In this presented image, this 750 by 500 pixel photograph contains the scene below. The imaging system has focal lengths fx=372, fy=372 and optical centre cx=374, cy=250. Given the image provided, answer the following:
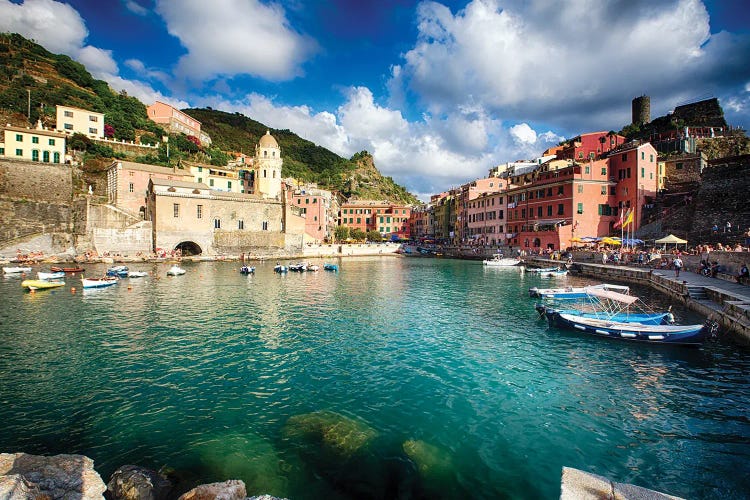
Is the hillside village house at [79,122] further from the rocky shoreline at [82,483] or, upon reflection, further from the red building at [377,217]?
the rocky shoreline at [82,483]

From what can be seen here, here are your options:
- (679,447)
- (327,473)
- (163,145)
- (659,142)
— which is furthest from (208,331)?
(163,145)

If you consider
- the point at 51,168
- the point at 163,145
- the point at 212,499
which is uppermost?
the point at 163,145

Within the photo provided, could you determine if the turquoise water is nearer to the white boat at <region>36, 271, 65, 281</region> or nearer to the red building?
the white boat at <region>36, 271, 65, 281</region>

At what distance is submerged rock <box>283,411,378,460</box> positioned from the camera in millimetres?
8258

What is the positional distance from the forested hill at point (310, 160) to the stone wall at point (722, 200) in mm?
86394

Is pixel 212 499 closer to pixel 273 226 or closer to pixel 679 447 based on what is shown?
pixel 679 447

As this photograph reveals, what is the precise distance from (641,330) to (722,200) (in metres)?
36.3

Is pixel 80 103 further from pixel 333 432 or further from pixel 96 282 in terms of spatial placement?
pixel 333 432

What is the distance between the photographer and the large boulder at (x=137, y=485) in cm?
628

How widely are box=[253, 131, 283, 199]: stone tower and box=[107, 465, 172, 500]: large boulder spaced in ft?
232

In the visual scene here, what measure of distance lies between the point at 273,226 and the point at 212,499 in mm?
65787

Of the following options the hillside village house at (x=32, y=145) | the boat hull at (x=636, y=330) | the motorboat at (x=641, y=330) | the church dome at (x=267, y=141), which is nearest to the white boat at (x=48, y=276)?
the hillside village house at (x=32, y=145)

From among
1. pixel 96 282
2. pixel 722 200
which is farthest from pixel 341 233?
pixel 722 200

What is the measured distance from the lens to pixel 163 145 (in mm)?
75312
